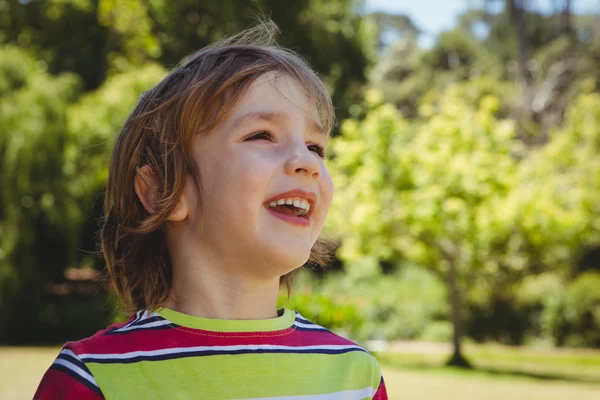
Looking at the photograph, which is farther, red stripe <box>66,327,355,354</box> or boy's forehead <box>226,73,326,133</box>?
boy's forehead <box>226,73,326,133</box>

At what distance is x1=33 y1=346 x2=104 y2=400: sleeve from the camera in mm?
1108

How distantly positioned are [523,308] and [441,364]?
13.5 ft

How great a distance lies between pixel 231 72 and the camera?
4.45 ft

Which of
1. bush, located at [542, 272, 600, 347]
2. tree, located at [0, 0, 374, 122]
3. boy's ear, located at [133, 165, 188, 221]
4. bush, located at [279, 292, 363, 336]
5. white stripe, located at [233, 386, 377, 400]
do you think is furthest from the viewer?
tree, located at [0, 0, 374, 122]

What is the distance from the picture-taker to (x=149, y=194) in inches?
55.1

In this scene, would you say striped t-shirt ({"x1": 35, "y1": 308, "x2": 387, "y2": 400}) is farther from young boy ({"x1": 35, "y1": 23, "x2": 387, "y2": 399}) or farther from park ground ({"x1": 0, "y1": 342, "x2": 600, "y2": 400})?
park ground ({"x1": 0, "y1": 342, "x2": 600, "y2": 400})

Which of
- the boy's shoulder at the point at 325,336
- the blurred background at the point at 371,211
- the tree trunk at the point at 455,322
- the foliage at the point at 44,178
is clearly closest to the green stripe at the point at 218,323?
the boy's shoulder at the point at 325,336

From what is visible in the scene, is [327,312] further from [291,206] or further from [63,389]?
[63,389]

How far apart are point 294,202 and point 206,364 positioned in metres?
0.33

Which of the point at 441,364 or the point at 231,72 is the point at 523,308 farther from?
the point at 231,72

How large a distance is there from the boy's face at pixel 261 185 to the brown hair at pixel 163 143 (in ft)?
0.11

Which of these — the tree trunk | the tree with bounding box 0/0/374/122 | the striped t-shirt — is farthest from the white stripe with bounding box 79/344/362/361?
the tree with bounding box 0/0/374/122

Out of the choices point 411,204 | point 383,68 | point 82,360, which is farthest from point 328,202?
point 383,68

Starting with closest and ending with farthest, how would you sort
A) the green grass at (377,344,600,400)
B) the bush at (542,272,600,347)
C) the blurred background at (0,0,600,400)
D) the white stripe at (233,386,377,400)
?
the white stripe at (233,386,377,400) → the green grass at (377,344,600,400) → the blurred background at (0,0,600,400) → the bush at (542,272,600,347)
